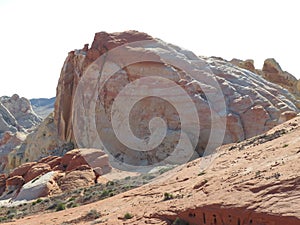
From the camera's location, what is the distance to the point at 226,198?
41.6 ft

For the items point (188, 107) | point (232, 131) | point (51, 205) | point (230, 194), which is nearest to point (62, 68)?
point (188, 107)

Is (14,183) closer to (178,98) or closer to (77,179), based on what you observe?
(77,179)

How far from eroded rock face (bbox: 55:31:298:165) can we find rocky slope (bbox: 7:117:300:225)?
813 inches

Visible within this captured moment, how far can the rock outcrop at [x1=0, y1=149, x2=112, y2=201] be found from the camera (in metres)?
30.4

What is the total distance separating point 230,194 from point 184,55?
115 ft

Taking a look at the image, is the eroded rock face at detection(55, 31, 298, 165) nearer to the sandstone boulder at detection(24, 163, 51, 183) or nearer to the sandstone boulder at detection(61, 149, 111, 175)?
the sandstone boulder at detection(61, 149, 111, 175)

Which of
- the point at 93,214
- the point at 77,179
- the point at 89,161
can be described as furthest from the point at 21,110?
the point at 93,214

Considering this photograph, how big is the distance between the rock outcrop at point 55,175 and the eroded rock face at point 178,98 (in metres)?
5.79

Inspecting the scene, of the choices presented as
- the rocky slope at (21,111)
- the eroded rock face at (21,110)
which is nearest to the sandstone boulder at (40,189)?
the rocky slope at (21,111)

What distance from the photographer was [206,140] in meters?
40.5

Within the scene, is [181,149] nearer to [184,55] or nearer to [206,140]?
[206,140]

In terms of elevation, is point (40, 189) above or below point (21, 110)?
below

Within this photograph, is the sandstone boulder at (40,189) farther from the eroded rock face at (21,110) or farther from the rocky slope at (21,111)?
the eroded rock face at (21,110)

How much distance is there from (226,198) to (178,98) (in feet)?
98.1
